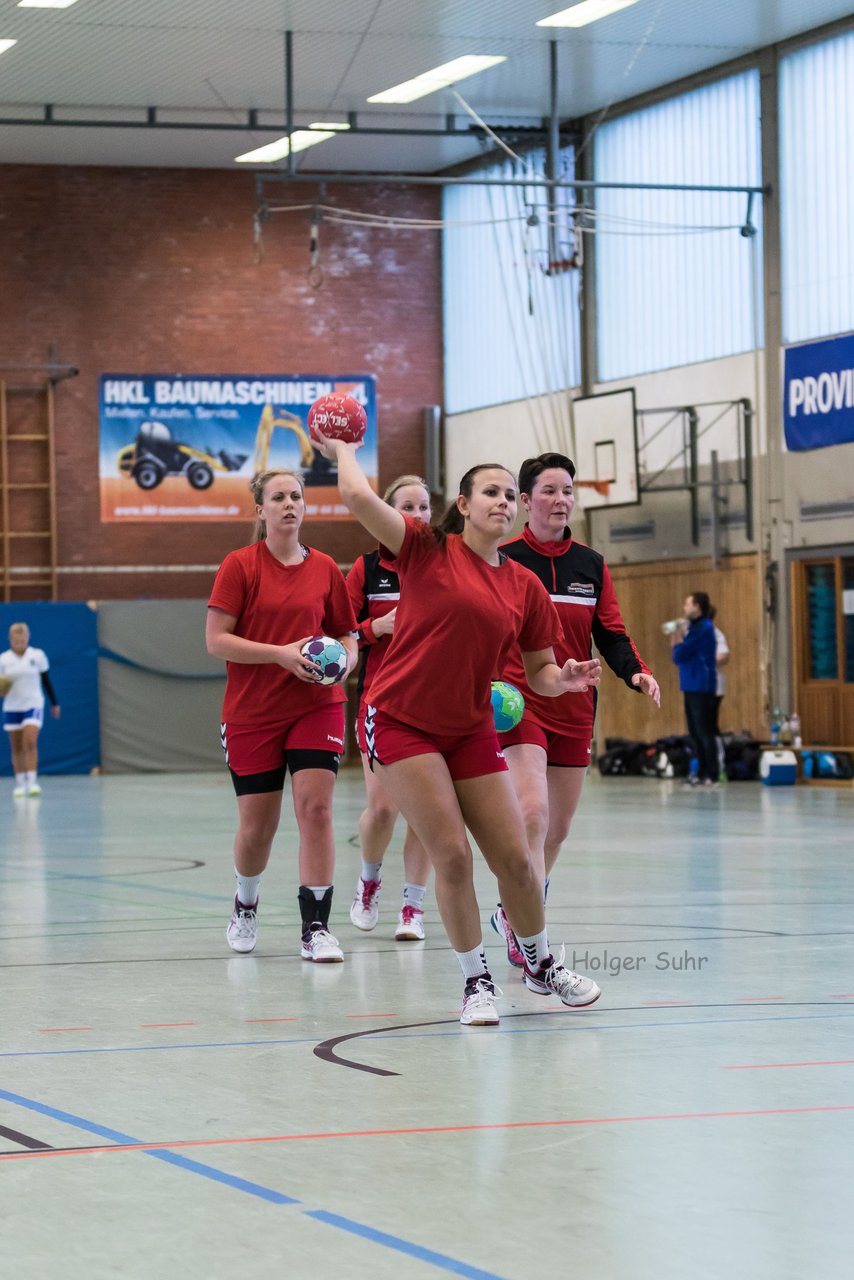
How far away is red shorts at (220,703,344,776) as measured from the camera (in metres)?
7.46

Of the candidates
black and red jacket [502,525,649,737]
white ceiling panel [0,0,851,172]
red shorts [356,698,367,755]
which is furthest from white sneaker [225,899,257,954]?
white ceiling panel [0,0,851,172]

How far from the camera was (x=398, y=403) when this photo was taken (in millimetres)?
29312

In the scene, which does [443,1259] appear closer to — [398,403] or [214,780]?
[214,780]

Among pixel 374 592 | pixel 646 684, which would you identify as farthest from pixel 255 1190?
pixel 374 592

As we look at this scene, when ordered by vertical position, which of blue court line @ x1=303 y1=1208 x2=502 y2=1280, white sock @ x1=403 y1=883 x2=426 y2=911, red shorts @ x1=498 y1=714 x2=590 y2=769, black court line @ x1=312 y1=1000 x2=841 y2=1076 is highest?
red shorts @ x1=498 y1=714 x2=590 y2=769

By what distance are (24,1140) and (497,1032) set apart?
186 centimetres

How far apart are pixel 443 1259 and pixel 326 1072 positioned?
A: 1.85m

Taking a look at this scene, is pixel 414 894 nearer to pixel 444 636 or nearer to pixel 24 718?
pixel 444 636

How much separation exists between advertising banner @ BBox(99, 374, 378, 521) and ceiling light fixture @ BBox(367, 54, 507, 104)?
4.79m

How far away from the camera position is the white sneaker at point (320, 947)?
744 centimetres

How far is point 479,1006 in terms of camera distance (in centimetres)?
595

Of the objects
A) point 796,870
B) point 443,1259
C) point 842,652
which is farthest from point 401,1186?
point 842,652

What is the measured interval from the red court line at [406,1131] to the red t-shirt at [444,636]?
160 cm

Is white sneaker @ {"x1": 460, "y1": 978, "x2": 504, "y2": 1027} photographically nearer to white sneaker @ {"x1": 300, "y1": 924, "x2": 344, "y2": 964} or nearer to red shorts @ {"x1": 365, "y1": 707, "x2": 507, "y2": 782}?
red shorts @ {"x1": 365, "y1": 707, "x2": 507, "y2": 782}
